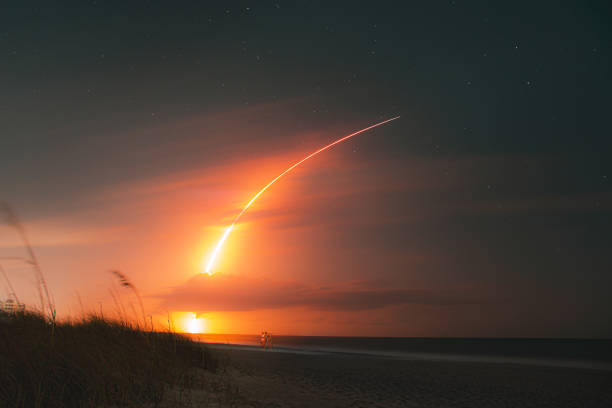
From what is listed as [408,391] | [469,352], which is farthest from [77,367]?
[469,352]

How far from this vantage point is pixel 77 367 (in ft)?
22.7

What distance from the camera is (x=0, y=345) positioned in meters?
6.93

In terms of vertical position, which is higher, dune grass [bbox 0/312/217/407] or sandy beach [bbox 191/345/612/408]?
dune grass [bbox 0/312/217/407]

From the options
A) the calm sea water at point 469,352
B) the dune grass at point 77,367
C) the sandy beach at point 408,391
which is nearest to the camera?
the dune grass at point 77,367

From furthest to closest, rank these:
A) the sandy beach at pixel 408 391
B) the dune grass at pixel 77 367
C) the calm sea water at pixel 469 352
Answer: the calm sea water at pixel 469 352, the sandy beach at pixel 408 391, the dune grass at pixel 77 367

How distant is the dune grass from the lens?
20.8ft

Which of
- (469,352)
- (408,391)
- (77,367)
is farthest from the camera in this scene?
(469,352)

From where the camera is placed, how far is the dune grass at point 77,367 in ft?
20.8

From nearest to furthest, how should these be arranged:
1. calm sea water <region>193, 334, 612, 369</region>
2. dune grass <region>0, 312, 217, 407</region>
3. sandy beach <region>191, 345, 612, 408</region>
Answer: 1. dune grass <region>0, 312, 217, 407</region>
2. sandy beach <region>191, 345, 612, 408</region>
3. calm sea water <region>193, 334, 612, 369</region>

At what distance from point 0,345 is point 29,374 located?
87cm

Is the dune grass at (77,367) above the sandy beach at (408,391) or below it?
above

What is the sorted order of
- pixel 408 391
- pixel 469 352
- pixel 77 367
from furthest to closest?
pixel 469 352, pixel 408 391, pixel 77 367

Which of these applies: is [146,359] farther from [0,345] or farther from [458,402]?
[458,402]

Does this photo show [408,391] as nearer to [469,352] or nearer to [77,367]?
[77,367]
